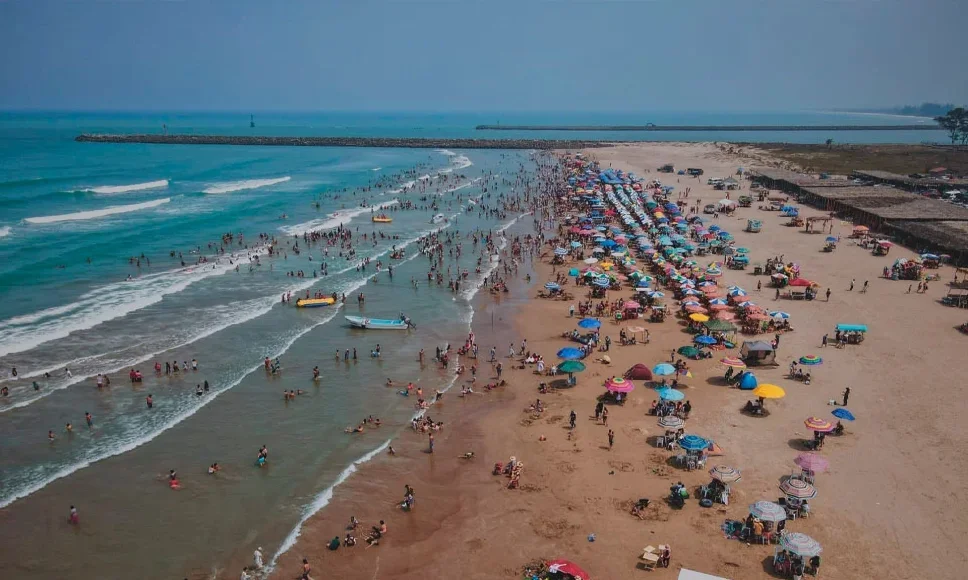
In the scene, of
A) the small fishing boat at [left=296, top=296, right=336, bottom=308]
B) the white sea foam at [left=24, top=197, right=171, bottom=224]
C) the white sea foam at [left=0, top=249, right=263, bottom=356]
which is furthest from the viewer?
the white sea foam at [left=24, top=197, right=171, bottom=224]

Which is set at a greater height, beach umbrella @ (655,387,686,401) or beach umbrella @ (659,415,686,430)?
beach umbrella @ (655,387,686,401)

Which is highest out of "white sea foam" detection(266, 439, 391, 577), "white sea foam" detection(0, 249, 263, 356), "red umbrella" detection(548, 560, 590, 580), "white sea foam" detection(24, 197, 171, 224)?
"white sea foam" detection(24, 197, 171, 224)

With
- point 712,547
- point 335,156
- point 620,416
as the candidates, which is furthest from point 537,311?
point 335,156

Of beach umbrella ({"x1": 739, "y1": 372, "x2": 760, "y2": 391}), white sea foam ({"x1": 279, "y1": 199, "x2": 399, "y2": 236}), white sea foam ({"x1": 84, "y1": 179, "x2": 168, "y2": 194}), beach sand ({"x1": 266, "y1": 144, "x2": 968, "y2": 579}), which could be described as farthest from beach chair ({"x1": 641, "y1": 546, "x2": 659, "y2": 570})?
white sea foam ({"x1": 84, "y1": 179, "x2": 168, "y2": 194})

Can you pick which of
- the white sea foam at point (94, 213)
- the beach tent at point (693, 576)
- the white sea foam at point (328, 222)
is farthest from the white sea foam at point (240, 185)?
the beach tent at point (693, 576)

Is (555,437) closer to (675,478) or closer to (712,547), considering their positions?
(675,478)

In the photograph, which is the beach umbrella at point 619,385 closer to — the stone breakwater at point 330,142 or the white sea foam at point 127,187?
the white sea foam at point 127,187

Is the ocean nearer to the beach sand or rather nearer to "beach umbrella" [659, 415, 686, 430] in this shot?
the beach sand
